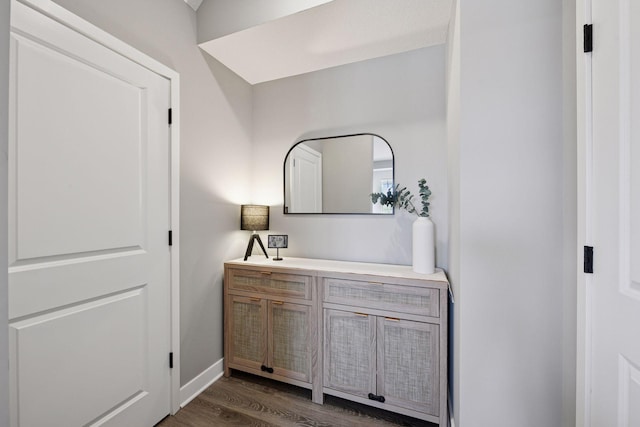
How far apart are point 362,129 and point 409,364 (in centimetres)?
165

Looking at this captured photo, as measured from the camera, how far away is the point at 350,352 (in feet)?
5.66

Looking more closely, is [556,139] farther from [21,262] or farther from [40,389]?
[40,389]

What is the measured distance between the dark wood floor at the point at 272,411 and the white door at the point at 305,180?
53.2 inches

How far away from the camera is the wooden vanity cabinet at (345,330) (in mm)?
1550

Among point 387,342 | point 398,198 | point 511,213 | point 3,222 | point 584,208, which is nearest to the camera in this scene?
point 3,222

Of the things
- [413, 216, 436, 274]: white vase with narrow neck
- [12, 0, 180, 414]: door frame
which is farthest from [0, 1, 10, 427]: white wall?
[413, 216, 436, 274]: white vase with narrow neck

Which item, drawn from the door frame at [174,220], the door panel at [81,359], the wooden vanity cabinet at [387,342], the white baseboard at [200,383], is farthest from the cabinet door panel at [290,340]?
the door panel at [81,359]

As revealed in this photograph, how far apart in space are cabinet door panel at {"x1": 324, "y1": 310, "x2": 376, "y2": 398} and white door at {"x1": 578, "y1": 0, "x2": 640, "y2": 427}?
1.00 meters

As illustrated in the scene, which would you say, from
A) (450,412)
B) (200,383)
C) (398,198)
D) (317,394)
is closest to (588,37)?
(398,198)

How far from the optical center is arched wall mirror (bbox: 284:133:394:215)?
210 cm

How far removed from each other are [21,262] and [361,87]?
221 centimetres

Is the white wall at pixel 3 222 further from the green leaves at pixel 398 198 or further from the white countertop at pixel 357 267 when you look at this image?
the green leaves at pixel 398 198

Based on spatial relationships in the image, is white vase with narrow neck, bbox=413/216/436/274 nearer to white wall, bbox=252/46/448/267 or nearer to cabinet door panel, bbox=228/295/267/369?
white wall, bbox=252/46/448/267

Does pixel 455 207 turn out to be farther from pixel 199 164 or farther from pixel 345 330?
pixel 199 164
